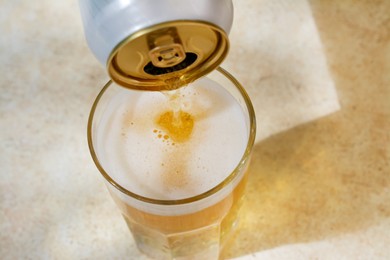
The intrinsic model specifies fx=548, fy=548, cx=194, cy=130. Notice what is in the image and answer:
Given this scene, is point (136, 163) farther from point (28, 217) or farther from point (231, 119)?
point (28, 217)

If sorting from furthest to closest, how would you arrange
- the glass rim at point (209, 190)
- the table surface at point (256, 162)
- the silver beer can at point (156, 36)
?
the table surface at point (256, 162) → the glass rim at point (209, 190) → the silver beer can at point (156, 36)

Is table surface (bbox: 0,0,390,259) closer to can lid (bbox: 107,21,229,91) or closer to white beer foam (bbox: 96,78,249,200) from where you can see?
white beer foam (bbox: 96,78,249,200)

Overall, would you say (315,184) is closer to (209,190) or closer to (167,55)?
(209,190)

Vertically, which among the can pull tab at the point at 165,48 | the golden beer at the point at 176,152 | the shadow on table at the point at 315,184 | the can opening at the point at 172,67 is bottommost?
the shadow on table at the point at 315,184

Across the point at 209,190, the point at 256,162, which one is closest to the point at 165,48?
the point at 209,190

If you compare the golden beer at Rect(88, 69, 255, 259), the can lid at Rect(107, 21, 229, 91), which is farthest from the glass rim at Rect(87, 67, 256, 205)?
the can lid at Rect(107, 21, 229, 91)

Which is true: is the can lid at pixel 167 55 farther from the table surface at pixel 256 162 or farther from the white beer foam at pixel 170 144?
the table surface at pixel 256 162

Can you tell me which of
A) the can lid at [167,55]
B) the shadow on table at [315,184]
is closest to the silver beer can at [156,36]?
the can lid at [167,55]
